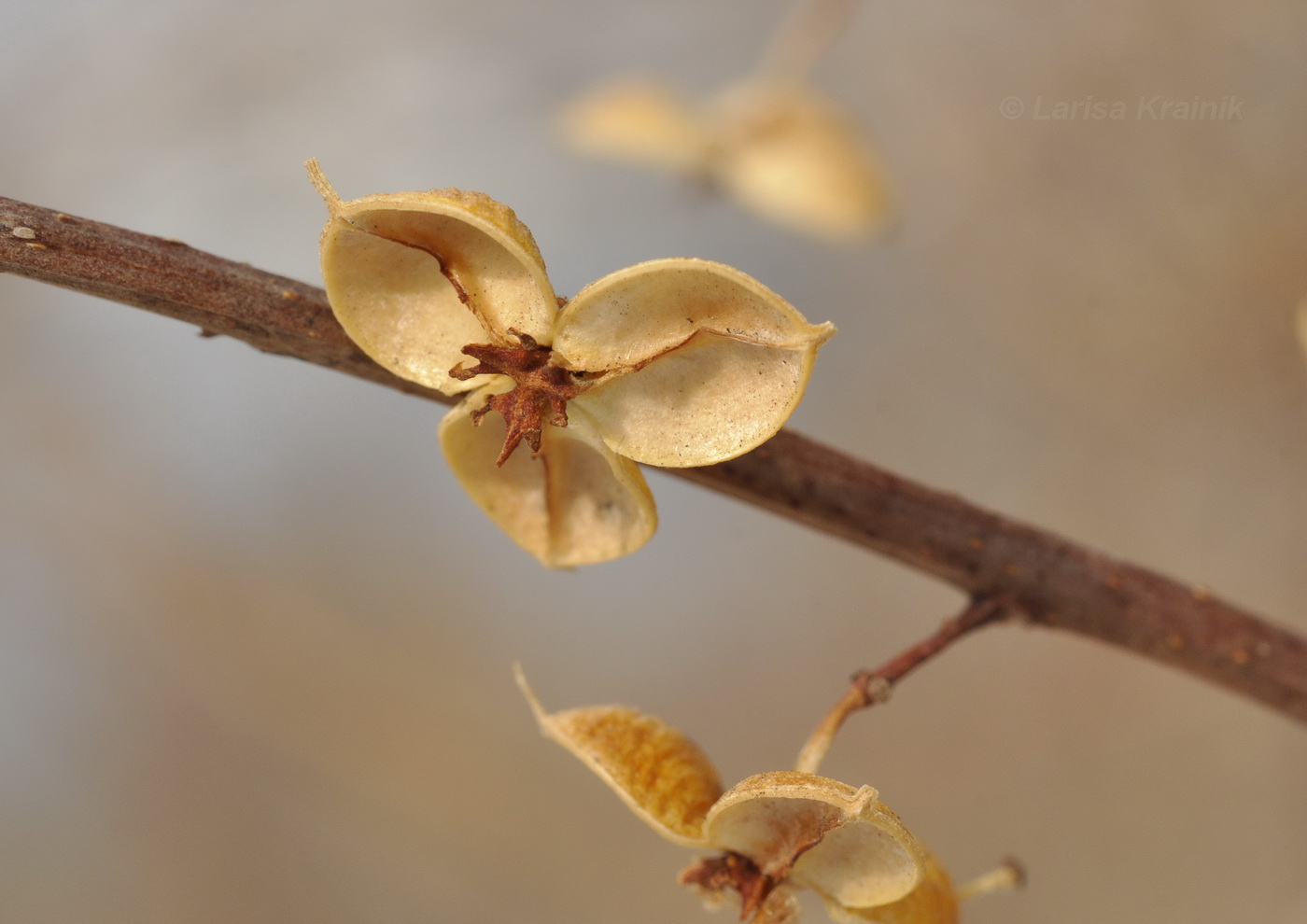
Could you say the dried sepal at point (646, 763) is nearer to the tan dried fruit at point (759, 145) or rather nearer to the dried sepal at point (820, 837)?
the dried sepal at point (820, 837)

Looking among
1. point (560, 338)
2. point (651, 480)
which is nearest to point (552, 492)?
point (560, 338)

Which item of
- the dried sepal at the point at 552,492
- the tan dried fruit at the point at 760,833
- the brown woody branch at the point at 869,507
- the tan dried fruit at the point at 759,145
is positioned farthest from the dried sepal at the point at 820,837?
the tan dried fruit at the point at 759,145

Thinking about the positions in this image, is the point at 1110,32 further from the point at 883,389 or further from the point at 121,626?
the point at 121,626

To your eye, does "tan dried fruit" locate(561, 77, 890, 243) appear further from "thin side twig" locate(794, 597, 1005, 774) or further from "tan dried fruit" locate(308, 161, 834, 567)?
"tan dried fruit" locate(308, 161, 834, 567)

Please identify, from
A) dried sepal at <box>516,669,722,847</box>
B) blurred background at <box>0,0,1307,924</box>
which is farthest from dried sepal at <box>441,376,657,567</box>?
blurred background at <box>0,0,1307,924</box>

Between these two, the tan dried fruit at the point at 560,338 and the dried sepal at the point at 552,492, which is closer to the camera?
the tan dried fruit at the point at 560,338

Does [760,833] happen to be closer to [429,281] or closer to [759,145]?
[429,281]

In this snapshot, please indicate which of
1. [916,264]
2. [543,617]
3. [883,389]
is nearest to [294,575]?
[543,617]
